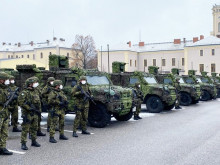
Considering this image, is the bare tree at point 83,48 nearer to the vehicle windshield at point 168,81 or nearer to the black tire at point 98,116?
the vehicle windshield at point 168,81

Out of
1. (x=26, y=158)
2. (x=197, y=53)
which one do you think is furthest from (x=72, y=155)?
(x=197, y=53)

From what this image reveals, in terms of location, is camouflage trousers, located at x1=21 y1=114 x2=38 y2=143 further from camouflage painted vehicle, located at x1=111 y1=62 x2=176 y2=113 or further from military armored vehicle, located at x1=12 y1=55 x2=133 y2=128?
camouflage painted vehicle, located at x1=111 y1=62 x2=176 y2=113

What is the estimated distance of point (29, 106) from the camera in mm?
7055

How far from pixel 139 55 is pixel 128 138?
5742 cm

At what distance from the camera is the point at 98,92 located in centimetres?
991

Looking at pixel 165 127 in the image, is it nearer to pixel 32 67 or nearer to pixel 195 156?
pixel 195 156

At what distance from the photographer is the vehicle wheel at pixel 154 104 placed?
14055 mm

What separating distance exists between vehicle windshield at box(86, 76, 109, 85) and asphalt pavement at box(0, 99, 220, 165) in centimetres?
161

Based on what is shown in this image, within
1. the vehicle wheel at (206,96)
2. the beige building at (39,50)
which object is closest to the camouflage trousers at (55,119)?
the vehicle wheel at (206,96)

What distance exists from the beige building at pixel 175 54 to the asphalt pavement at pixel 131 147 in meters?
46.9

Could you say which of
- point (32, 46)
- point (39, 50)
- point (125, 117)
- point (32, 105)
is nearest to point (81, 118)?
point (32, 105)

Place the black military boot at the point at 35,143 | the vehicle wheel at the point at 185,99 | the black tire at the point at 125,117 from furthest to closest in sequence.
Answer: the vehicle wheel at the point at 185,99, the black tire at the point at 125,117, the black military boot at the point at 35,143

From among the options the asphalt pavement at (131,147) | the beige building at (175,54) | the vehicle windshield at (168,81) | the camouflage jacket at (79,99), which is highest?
the beige building at (175,54)

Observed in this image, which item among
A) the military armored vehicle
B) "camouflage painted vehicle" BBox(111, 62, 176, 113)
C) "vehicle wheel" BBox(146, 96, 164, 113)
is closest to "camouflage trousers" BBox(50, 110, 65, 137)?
the military armored vehicle
